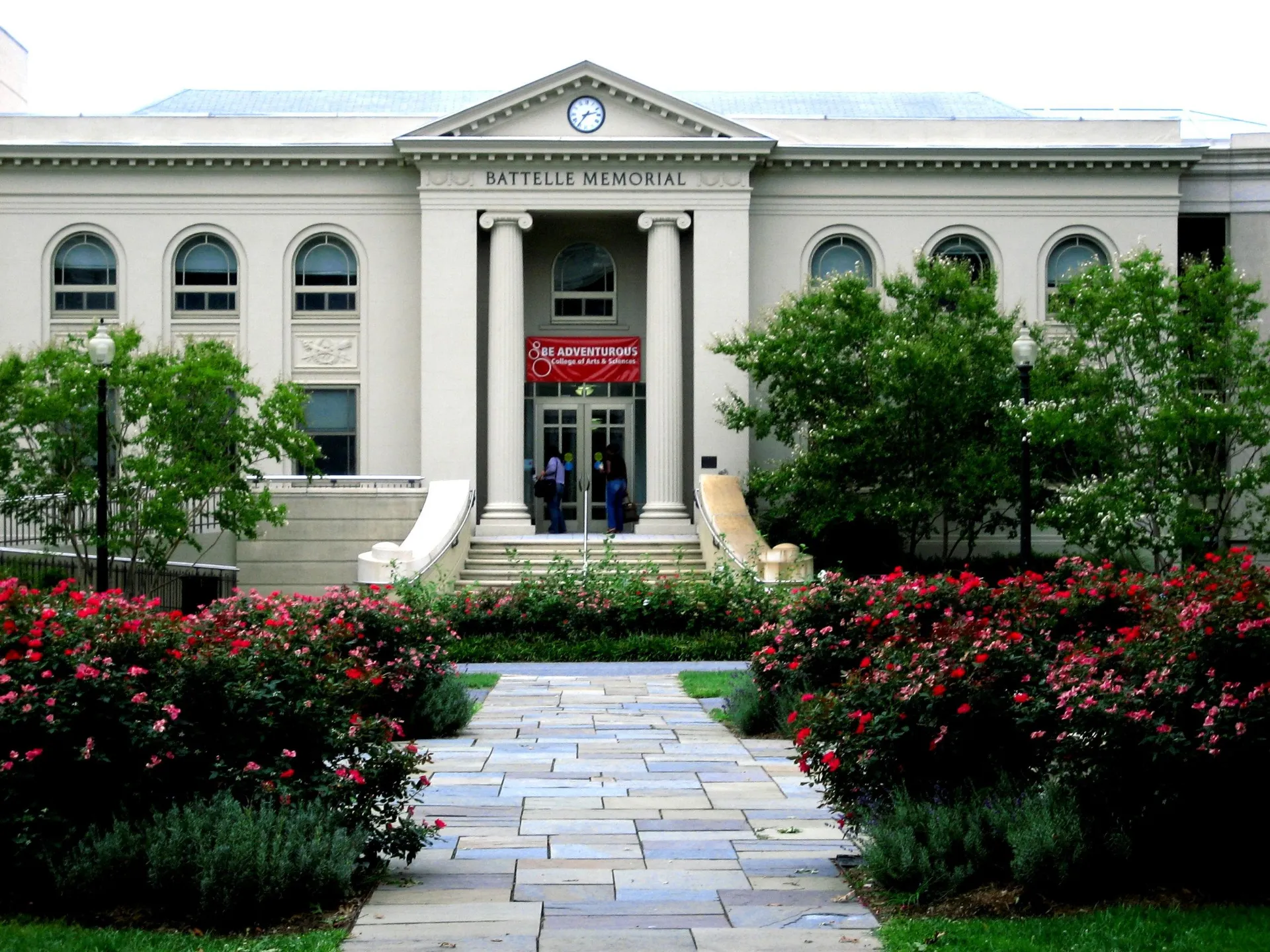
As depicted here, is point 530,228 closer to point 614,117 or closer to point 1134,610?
point 614,117

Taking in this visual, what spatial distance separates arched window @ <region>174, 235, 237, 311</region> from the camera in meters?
35.0

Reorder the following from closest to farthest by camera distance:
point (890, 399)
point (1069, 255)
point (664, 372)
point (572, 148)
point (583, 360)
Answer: point (890, 399) → point (572, 148) → point (664, 372) → point (1069, 255) → point (583, 360)

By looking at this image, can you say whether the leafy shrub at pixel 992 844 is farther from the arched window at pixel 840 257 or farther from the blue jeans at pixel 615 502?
the arched window at pixel 840 257

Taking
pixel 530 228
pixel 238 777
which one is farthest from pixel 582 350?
pixel 238 777

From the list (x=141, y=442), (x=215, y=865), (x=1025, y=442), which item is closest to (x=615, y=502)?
(x=141, y=442)

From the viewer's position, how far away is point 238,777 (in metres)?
7.84

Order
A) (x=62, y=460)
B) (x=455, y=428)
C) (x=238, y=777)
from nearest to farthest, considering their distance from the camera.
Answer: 1. (x=238, y=777)
2. (x=62, y=460)
3. (x=455, y=428)

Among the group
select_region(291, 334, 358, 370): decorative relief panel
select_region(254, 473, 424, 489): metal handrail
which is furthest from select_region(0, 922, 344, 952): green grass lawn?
select_region(291, 334, 358, 370): decorative relief panel

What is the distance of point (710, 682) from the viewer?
60.6ft

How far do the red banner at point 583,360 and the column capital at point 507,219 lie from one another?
298cm

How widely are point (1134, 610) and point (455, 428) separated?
24.2m

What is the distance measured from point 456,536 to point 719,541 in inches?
198

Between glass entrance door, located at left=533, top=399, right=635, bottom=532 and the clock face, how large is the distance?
639 cm

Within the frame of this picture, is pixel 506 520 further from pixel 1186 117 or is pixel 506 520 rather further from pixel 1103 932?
pixel 1103 932
